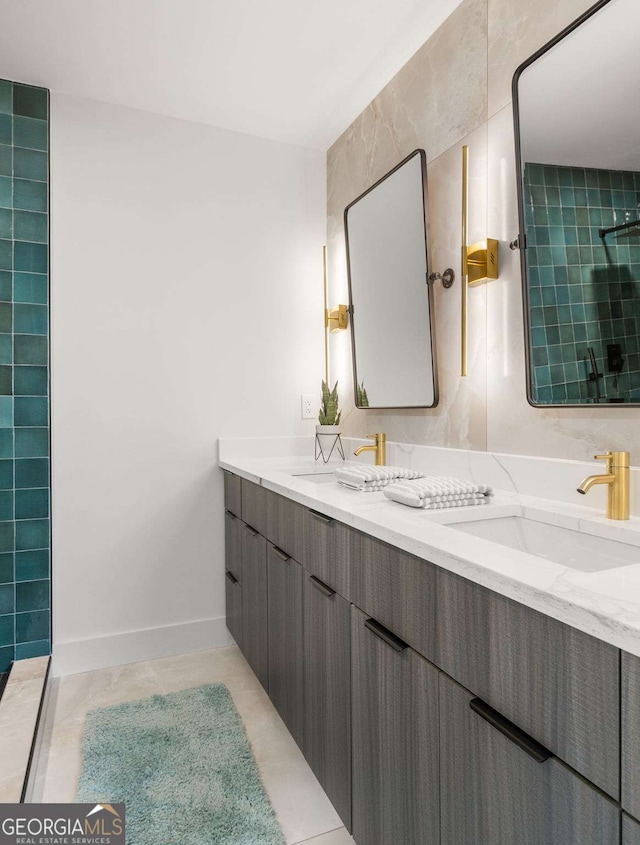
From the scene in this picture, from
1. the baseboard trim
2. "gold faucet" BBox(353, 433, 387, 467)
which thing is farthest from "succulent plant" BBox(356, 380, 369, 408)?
the baseboard trim

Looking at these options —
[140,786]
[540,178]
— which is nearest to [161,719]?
[140,786]

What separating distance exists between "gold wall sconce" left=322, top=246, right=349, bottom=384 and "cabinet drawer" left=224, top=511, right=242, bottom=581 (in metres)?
0.83

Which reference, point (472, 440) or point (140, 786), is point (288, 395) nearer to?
point (472, 440)

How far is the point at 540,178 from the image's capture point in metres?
1.40

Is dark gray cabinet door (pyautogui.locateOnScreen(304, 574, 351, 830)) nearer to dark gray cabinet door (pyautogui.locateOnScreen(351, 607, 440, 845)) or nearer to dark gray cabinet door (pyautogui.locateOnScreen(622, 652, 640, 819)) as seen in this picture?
dark gray cabinet door (pyautogui.locateOnScreen(351, 607, 440, 845))

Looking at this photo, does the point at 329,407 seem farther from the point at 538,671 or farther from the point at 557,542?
the point at 538,671

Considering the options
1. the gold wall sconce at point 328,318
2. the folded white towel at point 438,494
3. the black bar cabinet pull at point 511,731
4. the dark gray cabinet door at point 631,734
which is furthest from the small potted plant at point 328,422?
the dark gray cabinet door at point 631,734

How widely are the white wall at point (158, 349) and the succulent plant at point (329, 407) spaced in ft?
0.51

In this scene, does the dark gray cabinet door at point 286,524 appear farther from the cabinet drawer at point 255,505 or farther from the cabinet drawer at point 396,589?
the cabinet drawer at point 396,589

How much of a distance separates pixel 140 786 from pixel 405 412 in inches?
58.2

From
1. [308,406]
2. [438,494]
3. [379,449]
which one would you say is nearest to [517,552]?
[438,494]

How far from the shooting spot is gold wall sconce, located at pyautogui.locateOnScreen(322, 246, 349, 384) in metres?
Answer: 2.47

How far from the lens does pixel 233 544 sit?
7.64 feet

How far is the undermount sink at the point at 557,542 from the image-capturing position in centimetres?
111
